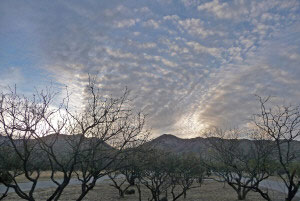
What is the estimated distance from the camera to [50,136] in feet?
33.3

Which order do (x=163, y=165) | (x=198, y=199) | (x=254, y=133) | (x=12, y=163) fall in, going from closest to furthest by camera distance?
1. (x=12, y=163)
2. (x=254, y=133)
3. (x=163, y=165)
4. (x=198, y=199)

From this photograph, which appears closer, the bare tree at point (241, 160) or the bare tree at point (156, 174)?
the bare tree at point (241, 160)

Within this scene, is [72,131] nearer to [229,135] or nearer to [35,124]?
[35,124]

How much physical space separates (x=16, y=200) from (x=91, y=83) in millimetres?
23498

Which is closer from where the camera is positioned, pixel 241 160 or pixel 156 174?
pixel 241 160

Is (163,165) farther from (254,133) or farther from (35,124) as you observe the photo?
(35,124)

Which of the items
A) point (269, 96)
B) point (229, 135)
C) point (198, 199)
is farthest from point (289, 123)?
point (198, 199)

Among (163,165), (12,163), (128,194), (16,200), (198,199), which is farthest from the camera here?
(128,194)

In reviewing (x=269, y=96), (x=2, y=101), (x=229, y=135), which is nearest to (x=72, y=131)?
(x=2, y=101)

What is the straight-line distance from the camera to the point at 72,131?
10.5 meters

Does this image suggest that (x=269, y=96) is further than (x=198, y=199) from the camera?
No

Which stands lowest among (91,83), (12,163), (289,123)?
(12,163)

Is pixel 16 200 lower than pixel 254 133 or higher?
lower

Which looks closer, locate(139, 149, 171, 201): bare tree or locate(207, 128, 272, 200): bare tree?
locate(207, 128, 272, 200): bare tree
